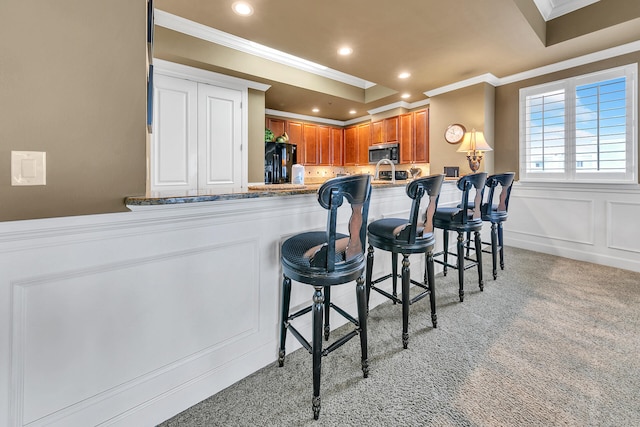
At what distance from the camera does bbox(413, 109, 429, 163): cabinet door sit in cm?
508

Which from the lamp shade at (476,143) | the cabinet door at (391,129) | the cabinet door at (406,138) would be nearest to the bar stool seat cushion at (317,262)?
the lamp shade at (476,143)

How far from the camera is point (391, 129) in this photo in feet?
18.4

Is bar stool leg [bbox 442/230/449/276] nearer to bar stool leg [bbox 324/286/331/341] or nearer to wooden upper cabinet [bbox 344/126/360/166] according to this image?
bar stool leg [bbox 324/286/331/341]

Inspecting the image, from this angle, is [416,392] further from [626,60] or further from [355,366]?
[626,60]

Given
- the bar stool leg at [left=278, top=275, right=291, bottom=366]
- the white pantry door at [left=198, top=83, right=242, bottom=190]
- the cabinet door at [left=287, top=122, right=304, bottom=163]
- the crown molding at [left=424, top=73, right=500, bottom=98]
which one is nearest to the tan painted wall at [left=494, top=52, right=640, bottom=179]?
the crown molding at [left=424, top=73, right=500, bottom=98]

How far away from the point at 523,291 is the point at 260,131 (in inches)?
149

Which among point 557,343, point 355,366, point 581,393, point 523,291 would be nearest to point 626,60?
point 523,291

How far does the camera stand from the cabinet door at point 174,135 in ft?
11.1

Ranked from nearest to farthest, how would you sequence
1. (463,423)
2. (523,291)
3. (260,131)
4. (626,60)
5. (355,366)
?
(463,423) < (355,366) < (523,291) < (626,60) < (260,131)

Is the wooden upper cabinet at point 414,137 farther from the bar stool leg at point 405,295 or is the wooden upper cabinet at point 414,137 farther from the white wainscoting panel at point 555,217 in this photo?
the bar stool leg at point 405,295

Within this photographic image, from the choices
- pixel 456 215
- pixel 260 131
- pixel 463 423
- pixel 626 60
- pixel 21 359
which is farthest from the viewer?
pixel 260 131

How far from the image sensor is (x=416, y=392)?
1.41 metres

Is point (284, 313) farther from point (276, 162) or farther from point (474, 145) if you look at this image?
point (276, 162)

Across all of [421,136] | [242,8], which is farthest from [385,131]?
[242,8]
